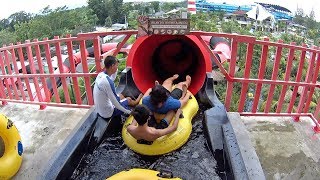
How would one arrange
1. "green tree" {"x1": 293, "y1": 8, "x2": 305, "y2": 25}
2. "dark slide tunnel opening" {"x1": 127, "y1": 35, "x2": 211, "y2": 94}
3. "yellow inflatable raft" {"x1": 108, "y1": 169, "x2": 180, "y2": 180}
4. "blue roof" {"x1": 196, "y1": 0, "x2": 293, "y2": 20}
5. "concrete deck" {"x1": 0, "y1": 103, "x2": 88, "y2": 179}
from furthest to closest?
1. "blue roof" {"x1": 196, "y1": 0, "x2": 293, "y2": 20}
2. "green tree" {"x1": 293, "y1": 8, "x2": 305, "y2": 25}
3. "dark slide tunnel opening" {"x1": 127, "y1": 35, "x2": 211, "y2": 94}
4. "concrete deck" {"x1": 0, "y1": 103, "x2": 88, "y2": 179}
5. "yellow inflatable raft" {"x1": 108, "y1": 169, "x2": 180, "y2": 180}

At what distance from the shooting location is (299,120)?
523 centimetres

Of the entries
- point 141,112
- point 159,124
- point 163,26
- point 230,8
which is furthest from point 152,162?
point 230,8

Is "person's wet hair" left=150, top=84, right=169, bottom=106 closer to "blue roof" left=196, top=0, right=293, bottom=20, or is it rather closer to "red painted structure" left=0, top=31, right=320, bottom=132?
"red painted structure" left=0, top=31, right=320, bottom=132

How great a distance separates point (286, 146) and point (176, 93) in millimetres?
1771

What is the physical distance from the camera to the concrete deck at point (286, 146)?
4133 millimetres

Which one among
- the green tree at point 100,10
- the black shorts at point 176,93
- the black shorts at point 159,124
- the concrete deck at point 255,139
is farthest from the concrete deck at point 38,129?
the green tree at point 100,10

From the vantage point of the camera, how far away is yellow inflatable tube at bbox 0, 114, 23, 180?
3979 millimetres

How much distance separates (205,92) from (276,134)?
1.26m

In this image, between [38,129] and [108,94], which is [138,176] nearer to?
[108,94]

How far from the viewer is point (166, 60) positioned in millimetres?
6152

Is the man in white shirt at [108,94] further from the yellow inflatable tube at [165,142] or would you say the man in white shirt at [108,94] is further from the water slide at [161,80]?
the yellow inflatable tube at [165,142]

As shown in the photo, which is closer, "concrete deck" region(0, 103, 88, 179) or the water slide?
the water slide

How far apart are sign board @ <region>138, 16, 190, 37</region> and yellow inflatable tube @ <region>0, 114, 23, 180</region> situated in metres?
2.34

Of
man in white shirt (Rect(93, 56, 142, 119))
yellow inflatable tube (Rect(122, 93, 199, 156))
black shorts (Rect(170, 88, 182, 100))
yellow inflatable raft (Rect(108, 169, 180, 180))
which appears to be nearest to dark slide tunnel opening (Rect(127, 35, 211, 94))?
black shorts (Rect(170, 88, 182, 100))
